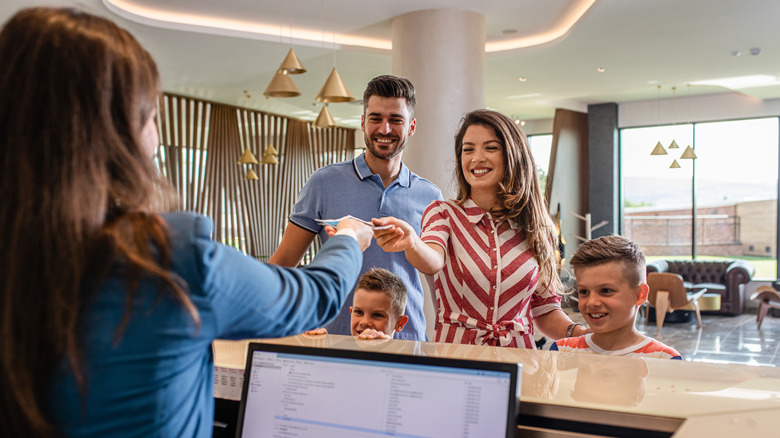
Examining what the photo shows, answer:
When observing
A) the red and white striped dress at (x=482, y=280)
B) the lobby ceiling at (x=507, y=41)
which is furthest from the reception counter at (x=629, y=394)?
the lobby ceiling at (x=507, y=41)

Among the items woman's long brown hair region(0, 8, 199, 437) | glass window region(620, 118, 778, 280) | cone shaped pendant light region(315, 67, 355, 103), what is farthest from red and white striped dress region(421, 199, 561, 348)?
glass window region(620, 118, 778, 280)

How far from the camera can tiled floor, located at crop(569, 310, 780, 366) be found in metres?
7.51

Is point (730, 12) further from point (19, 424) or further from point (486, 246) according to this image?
point (19, 424)

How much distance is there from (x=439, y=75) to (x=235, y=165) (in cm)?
725

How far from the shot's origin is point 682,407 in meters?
1.01

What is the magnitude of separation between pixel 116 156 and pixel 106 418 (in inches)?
11.8

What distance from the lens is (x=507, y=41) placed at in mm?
7934

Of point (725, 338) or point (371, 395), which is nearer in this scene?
point (371, 395)

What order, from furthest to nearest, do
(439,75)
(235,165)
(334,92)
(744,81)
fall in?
(235,165) → (744,81) → (439,75) → (334,92)

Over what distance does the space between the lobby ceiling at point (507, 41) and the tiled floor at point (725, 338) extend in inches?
144

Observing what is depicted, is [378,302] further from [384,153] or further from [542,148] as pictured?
[542,148]

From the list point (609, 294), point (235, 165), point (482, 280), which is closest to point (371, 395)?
point (482, 280)

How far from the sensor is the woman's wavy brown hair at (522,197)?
6.24ft

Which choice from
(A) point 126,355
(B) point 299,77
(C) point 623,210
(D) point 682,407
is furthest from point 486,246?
(C) point 623,210
